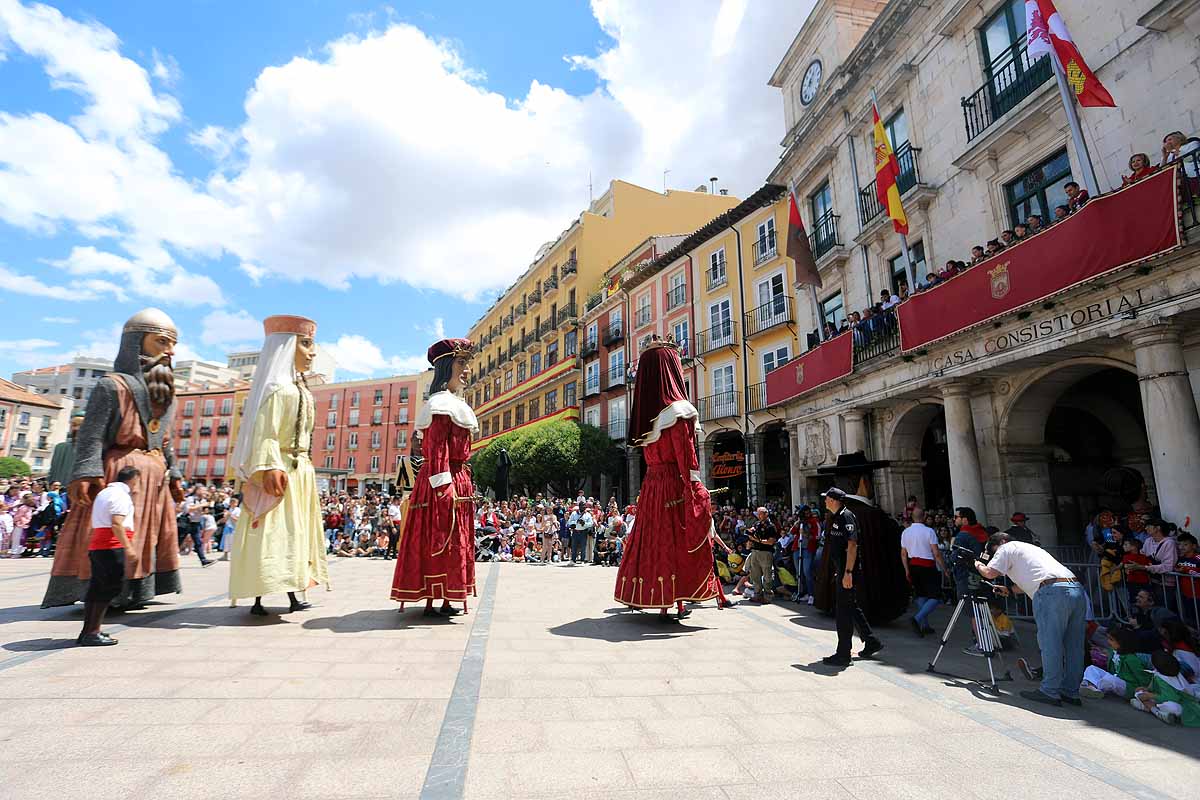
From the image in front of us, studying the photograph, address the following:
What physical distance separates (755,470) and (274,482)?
1791 centimetres

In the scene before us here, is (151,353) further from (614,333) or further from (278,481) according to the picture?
(614,333)

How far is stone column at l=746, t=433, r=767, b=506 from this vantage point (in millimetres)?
20891

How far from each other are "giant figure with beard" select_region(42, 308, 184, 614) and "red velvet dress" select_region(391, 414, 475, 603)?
2.20 meters

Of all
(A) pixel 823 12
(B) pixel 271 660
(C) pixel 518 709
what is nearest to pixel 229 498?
(B) pixel 271 660

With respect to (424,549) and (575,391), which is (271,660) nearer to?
(424,549)

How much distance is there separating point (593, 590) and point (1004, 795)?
6871 mm

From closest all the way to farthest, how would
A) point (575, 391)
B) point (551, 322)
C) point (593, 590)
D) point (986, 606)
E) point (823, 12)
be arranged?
point (986, 606), point (593, 590), point (823, 12), point (575, 391), point (551, 322)

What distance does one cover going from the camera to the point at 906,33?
1373 cm

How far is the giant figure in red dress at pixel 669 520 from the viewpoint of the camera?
6133mm

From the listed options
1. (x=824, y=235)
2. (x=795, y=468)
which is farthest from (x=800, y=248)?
(x=795, y=468)

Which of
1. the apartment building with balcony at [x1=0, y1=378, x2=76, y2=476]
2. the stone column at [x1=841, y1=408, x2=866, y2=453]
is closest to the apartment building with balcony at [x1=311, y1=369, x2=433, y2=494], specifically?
the apartment building with balcony at [x1=0, y1=378, x2=76, y2=476]

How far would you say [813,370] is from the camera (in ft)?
48.3

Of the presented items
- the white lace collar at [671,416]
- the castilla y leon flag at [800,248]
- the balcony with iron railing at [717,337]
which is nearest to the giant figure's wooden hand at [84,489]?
the white lace collar at [671,416]

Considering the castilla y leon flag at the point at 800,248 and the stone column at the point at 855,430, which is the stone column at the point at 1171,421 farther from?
the castilla y leon flag at the point at 800,248
